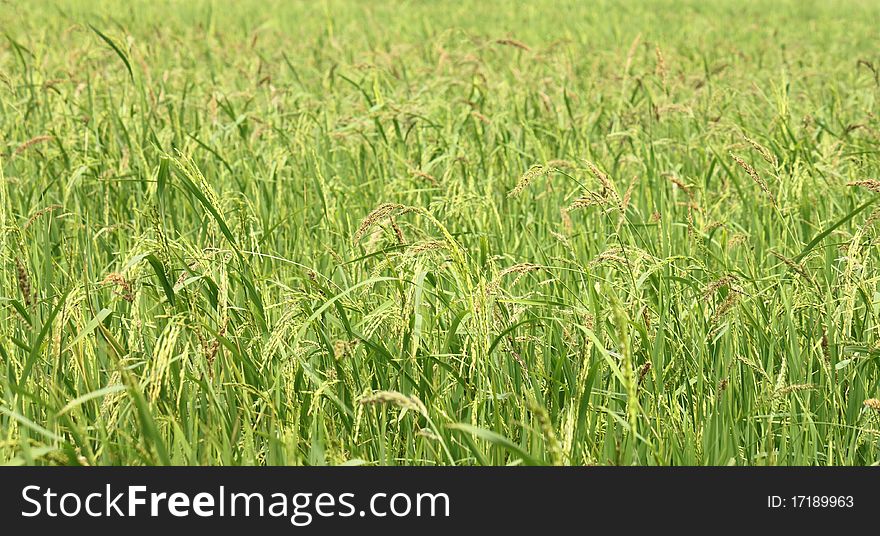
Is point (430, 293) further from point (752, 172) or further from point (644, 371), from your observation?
point (752, 172)

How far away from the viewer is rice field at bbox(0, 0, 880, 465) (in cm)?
179

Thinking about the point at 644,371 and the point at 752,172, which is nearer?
the point at 644,371

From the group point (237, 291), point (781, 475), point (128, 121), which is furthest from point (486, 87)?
point (781, 475)

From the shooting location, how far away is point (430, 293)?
7.30 ft

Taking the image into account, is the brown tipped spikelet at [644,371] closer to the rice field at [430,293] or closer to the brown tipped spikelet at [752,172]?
the rice field at [430,293]

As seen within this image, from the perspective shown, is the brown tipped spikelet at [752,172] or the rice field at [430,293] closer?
the rice field at [430,293]

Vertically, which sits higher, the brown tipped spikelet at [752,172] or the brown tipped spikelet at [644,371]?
the brown tipped spikelet at [752,172]

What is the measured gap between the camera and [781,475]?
1.69 metres

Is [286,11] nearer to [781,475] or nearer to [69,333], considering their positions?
[69,333]

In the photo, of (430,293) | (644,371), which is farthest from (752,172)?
(430,293)

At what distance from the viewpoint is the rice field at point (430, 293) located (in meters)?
1.79

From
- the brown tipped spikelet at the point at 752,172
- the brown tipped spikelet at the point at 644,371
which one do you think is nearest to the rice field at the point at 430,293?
the brown tipped spikelet at the point at 644,371

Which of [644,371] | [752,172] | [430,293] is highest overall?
[752,172]

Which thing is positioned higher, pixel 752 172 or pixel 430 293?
pixel 752 172
